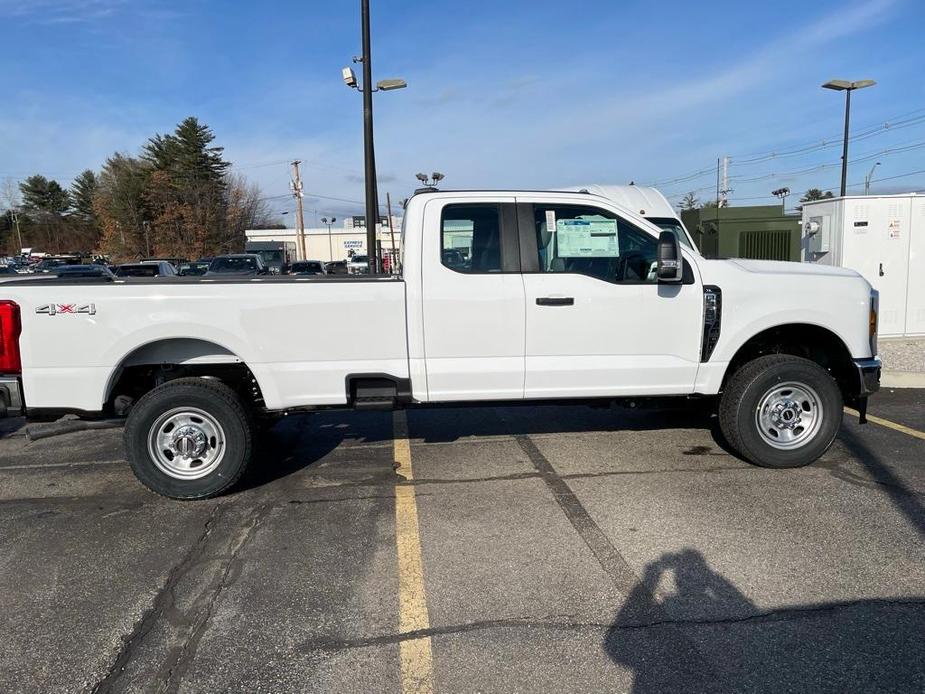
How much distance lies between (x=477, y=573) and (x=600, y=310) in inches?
85.0

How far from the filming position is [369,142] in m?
12.2

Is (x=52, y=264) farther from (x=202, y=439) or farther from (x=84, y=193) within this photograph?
(x=84, y=193)

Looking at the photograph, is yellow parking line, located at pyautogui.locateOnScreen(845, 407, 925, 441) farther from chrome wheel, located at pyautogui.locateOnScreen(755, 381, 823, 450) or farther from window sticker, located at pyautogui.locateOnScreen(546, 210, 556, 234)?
window sticker, located at pyautogui.locateOnScreen(546, 210, 556, 234)

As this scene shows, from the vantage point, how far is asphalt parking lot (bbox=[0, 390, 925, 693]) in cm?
282

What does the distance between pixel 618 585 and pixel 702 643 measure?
0.58 metres

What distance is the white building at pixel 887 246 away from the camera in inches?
392

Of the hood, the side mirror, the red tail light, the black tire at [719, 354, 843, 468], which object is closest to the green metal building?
the hood

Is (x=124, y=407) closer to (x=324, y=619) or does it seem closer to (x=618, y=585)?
(x=324, y=619)

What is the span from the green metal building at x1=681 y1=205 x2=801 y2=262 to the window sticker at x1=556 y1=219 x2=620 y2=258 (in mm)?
8028

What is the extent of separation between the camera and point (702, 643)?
294 cm

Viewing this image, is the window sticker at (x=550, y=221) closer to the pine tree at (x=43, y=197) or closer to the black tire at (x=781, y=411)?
the black tire at (x=781, y=411)

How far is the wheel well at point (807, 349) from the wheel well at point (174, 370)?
3.82 m

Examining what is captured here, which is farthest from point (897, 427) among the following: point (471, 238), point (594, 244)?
point (471, 238)

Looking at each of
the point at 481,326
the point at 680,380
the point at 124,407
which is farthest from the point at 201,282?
the point at 680,380
